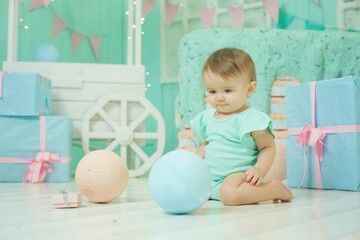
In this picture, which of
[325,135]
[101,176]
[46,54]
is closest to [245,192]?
[101,176]

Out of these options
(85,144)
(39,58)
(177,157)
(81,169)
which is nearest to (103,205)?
(81,169)

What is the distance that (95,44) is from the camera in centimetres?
371

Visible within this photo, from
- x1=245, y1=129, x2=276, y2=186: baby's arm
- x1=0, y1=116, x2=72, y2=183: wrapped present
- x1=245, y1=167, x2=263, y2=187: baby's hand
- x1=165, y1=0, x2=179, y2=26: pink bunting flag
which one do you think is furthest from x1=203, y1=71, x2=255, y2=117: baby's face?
x1=165, y1=0, x2=179, y2=26: pink bunting flag

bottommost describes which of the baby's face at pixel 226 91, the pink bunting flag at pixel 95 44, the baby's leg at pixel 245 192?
the baby's leg at pixel 245 192

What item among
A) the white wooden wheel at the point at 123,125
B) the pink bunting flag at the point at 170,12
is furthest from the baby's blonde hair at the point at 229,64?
the pink bunting flag at the point at 170,12

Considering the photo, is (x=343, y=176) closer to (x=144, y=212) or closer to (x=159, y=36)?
(x=144, y=212)

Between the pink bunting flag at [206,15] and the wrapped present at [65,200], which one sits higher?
the pink bunting flag at [206,15]

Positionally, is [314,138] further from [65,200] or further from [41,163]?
[41,163]

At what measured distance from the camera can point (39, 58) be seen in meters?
3.16

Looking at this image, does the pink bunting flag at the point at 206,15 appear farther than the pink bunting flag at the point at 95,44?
No

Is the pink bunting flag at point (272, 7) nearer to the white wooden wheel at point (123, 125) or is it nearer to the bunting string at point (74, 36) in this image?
the white wooden wheel at point (123, 125)

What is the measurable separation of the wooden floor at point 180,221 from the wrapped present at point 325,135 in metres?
0.37

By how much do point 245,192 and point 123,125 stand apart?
5.09 ft

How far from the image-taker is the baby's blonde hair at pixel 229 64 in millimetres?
1487
